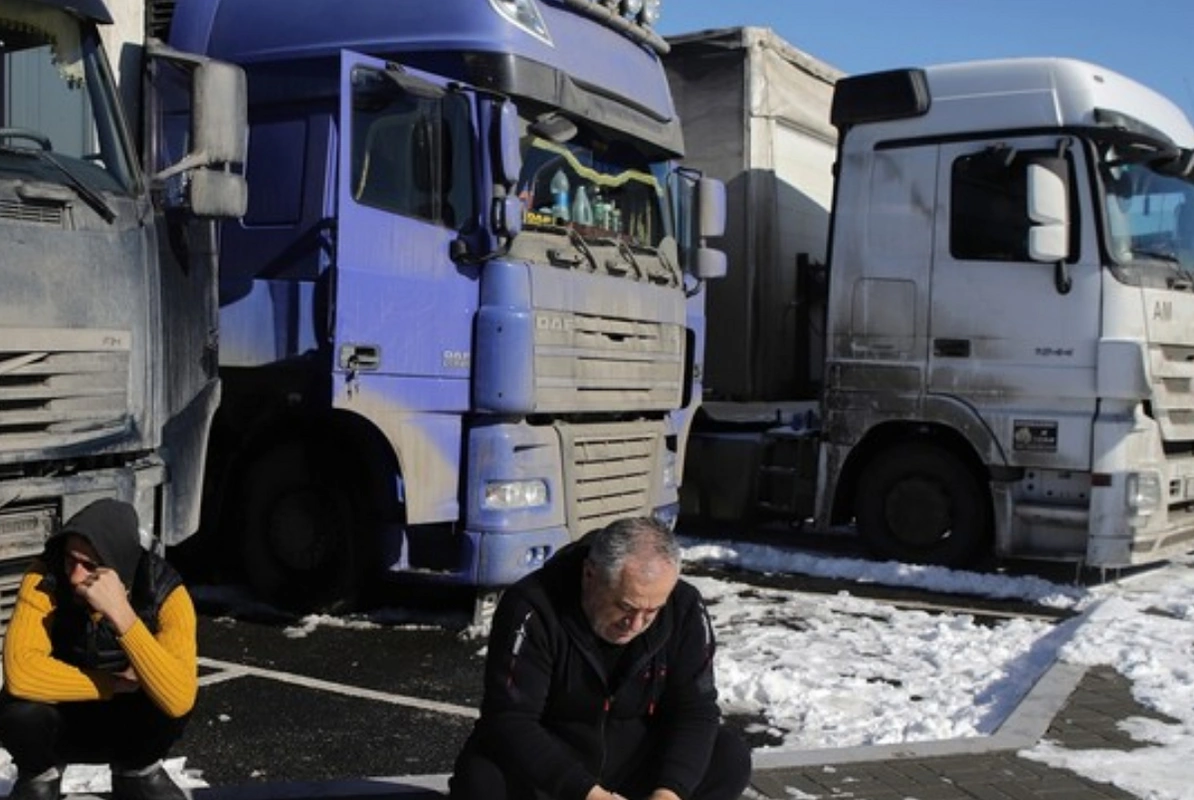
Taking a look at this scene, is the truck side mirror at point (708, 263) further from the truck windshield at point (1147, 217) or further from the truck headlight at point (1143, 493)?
the truck headlight at point (1143, 493)

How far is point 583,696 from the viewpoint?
12.8 feet

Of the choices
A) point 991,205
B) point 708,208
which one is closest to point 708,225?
point 708,208

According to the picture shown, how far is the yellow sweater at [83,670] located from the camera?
3959 millimetres

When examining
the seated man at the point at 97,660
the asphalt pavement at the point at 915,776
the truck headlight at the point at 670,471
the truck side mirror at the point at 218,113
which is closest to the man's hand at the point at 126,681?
the seated man at the point at 97,660

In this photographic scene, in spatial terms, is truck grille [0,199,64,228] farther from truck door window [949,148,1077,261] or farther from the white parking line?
truck door window [949,148,1077,261]

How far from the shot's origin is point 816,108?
12055mm

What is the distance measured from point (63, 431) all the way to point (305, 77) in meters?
3.15

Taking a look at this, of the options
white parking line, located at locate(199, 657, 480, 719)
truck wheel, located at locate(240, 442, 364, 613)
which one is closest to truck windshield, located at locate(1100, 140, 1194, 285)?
truck wheel, located at locate(240, 442, 364, 613)

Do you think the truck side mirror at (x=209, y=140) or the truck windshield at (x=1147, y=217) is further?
the truck windshield at (x=1147, y=217)

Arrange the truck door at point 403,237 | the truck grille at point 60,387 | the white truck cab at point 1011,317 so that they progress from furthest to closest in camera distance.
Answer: the white truck cab at point 1011,317, the truck door at point 403,237, the truck grille at point 60,387

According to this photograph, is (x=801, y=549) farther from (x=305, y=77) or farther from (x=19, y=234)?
(x=19, y=234)

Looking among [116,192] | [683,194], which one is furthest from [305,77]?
[683,194]

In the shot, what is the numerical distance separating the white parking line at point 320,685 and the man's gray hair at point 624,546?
2.57 meters

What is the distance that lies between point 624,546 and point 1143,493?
6.38 meters
